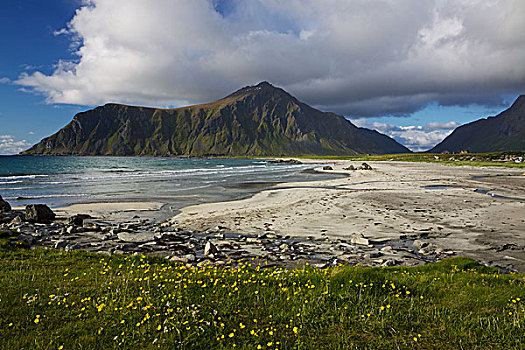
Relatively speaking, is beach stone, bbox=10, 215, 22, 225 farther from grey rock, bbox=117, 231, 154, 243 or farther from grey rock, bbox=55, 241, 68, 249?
grey rock, bbox=117, 231, 154, 243

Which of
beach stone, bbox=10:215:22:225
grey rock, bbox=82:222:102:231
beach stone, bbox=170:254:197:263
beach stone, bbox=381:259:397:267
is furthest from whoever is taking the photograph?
beach stone, bbox=10:215:22:225

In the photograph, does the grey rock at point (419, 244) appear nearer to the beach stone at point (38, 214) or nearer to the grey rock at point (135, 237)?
the grey rock at point (135, 237)

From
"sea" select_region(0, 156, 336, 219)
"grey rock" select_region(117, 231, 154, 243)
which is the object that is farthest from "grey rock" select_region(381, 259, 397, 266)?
"sea" select_region(0, 156, 336, 219)

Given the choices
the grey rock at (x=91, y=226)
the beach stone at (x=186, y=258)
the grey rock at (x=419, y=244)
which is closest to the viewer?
the beach stone at (x=186, y=258)

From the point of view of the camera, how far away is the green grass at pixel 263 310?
5.98m

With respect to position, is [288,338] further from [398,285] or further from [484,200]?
[484,200]

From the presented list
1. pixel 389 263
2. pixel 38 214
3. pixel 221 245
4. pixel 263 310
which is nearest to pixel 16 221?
pixel 38 214

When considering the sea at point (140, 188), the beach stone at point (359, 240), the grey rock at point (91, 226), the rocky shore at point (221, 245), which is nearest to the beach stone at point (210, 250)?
the rocky shore at point (221, 245)

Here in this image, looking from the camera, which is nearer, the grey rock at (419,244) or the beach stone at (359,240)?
the grey rock at (419,244)

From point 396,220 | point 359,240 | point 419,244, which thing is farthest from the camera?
point 396,220

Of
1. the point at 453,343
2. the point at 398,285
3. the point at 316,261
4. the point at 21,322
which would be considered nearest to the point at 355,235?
the point at 316,261

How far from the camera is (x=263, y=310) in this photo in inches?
284

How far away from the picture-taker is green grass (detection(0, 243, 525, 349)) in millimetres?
5980

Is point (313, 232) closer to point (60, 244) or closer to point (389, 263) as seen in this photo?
point (389, 263)
